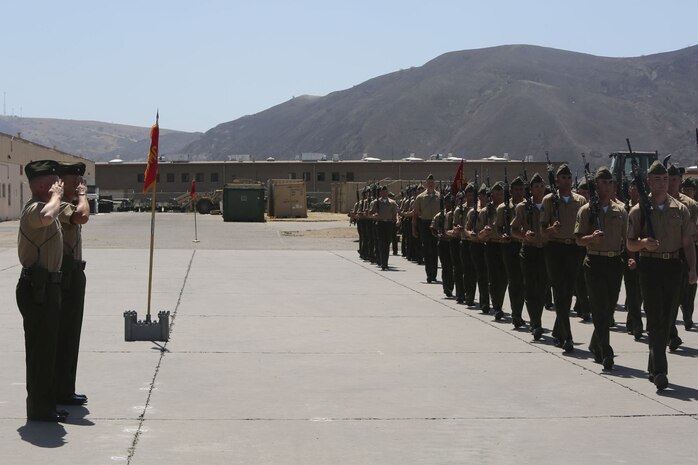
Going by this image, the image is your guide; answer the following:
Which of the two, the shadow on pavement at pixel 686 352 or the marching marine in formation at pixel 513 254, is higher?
the marching marine in formation at pixel 513 254

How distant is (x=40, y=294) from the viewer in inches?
329

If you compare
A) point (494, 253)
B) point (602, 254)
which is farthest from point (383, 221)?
point (602, 254)

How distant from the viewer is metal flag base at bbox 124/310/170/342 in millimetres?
12875

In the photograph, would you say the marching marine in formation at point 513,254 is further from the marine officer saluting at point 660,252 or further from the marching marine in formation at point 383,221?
the marching marine in formation at point 383,221

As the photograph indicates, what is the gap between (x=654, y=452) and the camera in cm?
773

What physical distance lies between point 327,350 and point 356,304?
5202 millimetres

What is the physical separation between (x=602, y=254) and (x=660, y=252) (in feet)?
4.18

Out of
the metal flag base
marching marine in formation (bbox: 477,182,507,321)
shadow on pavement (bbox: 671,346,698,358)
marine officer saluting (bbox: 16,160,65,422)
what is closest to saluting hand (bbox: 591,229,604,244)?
shadow on pavement (bbox: 671,346,698,358)

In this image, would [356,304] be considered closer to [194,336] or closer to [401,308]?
[401,308]

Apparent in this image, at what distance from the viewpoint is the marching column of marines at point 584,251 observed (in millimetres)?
10211

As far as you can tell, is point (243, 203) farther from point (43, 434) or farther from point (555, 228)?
point (43, 434)

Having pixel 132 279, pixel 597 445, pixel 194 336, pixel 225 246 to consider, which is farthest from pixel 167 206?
pixel 597 445

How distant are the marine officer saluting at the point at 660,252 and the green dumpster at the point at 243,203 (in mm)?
55763

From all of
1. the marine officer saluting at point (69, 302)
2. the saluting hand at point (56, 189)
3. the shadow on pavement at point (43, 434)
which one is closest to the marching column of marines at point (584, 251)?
the marine officer saluting at point (69, 302)
